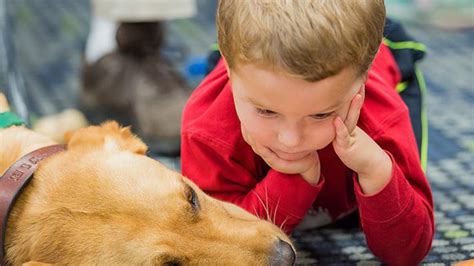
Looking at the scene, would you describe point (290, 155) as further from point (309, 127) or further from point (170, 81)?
point (170, 81)

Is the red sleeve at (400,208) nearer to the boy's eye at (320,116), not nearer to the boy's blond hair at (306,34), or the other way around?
the boy's eye at (320,116)

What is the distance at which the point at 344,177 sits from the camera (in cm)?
154

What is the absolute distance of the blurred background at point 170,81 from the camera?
1724mm

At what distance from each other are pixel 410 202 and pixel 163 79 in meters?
1.10

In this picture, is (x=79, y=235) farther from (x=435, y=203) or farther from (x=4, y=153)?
(x=435, y=203)

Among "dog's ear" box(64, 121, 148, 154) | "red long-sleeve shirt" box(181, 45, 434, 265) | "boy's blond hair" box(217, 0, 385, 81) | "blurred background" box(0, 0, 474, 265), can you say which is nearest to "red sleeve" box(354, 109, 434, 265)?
"red long-sleeve shirt" box(181, 45, 434, 265)

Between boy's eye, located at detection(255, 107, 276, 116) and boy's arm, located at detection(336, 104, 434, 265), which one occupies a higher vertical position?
boy's eye, located at detection(255, 107, 276, 116)

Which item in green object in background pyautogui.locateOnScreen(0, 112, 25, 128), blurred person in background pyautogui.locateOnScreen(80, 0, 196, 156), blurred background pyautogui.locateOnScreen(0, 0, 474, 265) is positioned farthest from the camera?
blurred person in background pyautogui.locateOnScreen(80, 0, 196, 156)

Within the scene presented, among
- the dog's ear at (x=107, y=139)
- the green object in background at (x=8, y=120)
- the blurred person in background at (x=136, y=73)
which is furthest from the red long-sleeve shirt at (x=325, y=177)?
the blurred person in background at (x=136, y=73)

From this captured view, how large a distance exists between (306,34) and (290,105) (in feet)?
0.39

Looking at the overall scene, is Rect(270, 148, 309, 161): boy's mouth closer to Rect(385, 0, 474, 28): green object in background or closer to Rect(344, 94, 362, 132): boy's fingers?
Rect(344, 94, 362, 132): boy's fingers

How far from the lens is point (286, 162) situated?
1343 millimetres

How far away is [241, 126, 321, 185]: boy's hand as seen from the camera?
1335 millimetres

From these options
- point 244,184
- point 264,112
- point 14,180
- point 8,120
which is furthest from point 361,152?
point 8,120
